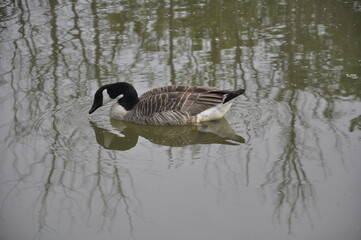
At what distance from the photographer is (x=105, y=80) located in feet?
28.3

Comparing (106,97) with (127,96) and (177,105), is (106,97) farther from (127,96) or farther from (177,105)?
(177,105)

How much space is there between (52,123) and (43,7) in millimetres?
6161

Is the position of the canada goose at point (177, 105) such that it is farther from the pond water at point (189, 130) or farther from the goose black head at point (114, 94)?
the pond water at point (189, 130)

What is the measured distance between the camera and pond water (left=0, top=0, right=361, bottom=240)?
517 centimetres

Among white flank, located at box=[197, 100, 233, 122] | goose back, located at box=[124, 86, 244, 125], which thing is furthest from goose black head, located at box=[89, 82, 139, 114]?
white flank, located at box=[197, 100, 233, 122]

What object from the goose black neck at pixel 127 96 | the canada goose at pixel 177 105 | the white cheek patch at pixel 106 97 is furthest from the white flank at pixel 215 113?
the white cheek patch at pixel 106 97

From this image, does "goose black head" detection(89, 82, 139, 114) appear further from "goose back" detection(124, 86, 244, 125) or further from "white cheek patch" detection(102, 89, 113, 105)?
"goose back" detection(124, 86, 244, 125)

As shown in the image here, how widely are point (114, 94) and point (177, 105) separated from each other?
0.95 meters

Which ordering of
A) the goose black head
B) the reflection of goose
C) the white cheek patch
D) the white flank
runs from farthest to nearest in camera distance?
the white cheek patch < the goose black head < the white flank < the reflection of goose

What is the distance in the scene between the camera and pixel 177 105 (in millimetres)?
7320

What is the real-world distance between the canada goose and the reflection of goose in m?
0.08

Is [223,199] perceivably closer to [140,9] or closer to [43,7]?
[140,9]

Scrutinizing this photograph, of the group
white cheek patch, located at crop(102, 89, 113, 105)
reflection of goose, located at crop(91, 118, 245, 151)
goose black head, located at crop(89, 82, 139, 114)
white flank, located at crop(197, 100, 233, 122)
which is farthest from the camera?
white cheek patch, located at crop(102, 89, 113, 105)

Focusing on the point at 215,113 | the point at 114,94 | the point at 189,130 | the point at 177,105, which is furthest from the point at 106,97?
the point at 215,113
